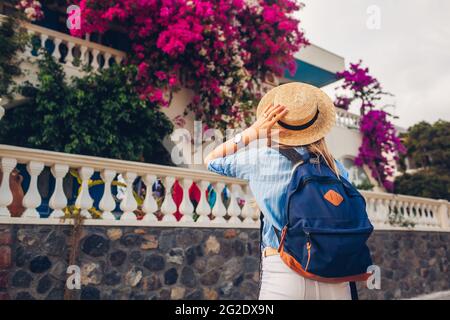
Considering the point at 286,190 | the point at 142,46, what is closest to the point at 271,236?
the point at 286,190

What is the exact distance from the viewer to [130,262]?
392 cm

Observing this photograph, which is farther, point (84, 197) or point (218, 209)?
point (218, 209)

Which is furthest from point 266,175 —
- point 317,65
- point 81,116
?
point 317,65

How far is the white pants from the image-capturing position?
152 cm

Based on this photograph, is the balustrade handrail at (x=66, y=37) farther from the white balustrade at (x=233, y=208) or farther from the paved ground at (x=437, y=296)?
the paved ground at (x=437, y=296)

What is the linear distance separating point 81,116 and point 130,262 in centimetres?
261

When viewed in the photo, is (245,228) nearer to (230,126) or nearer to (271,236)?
(230,126)

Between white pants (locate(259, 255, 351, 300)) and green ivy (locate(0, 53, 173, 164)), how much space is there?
436 centimetres

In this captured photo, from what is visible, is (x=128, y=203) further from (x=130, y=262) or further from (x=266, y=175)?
(x=266, y=175)

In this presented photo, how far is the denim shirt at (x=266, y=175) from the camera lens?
5.46 ft

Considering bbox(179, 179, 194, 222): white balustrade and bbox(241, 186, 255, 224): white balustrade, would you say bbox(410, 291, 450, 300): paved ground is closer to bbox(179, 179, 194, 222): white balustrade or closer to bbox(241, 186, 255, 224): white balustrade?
bbox(241, 186, 255, 224): white balustrade

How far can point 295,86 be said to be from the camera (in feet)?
5.99

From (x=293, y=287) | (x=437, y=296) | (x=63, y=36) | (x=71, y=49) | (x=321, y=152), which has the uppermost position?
(x=63, y=36)
